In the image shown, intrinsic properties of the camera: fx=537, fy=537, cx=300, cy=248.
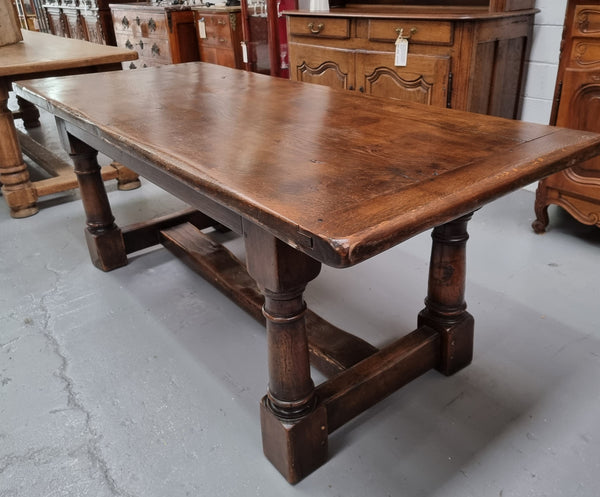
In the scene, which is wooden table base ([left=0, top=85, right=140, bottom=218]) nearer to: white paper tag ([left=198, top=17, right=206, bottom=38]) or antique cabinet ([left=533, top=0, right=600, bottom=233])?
white paper tag ([left=198, top=17, right=206, bottom=38])

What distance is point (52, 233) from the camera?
105 inches

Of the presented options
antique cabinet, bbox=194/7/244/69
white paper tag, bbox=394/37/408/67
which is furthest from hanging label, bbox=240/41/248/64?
white paper tag, bbox=394/37/408/67

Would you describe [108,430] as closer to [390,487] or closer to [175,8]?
[390,487]

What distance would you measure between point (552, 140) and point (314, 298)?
1.07 m

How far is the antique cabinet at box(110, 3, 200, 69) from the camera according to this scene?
4.67 m

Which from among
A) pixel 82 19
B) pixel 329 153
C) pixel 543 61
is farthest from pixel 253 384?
pixel 82 19

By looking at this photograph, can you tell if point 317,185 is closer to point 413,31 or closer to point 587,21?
point 587,21

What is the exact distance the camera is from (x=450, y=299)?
1.51 metres

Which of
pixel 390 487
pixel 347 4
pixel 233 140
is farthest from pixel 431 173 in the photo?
pixel 347 4

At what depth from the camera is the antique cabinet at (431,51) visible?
2.51 m

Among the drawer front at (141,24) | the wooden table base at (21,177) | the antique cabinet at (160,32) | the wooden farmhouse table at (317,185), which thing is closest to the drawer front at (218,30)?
the antique cabinet at (160,32)

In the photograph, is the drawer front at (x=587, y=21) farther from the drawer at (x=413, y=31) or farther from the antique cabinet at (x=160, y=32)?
the antique cabinet at (x=160, y=32)

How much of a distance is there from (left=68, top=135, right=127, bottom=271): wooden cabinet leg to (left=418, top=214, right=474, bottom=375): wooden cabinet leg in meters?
1.33

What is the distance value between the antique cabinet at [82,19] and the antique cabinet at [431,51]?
3.96 m
